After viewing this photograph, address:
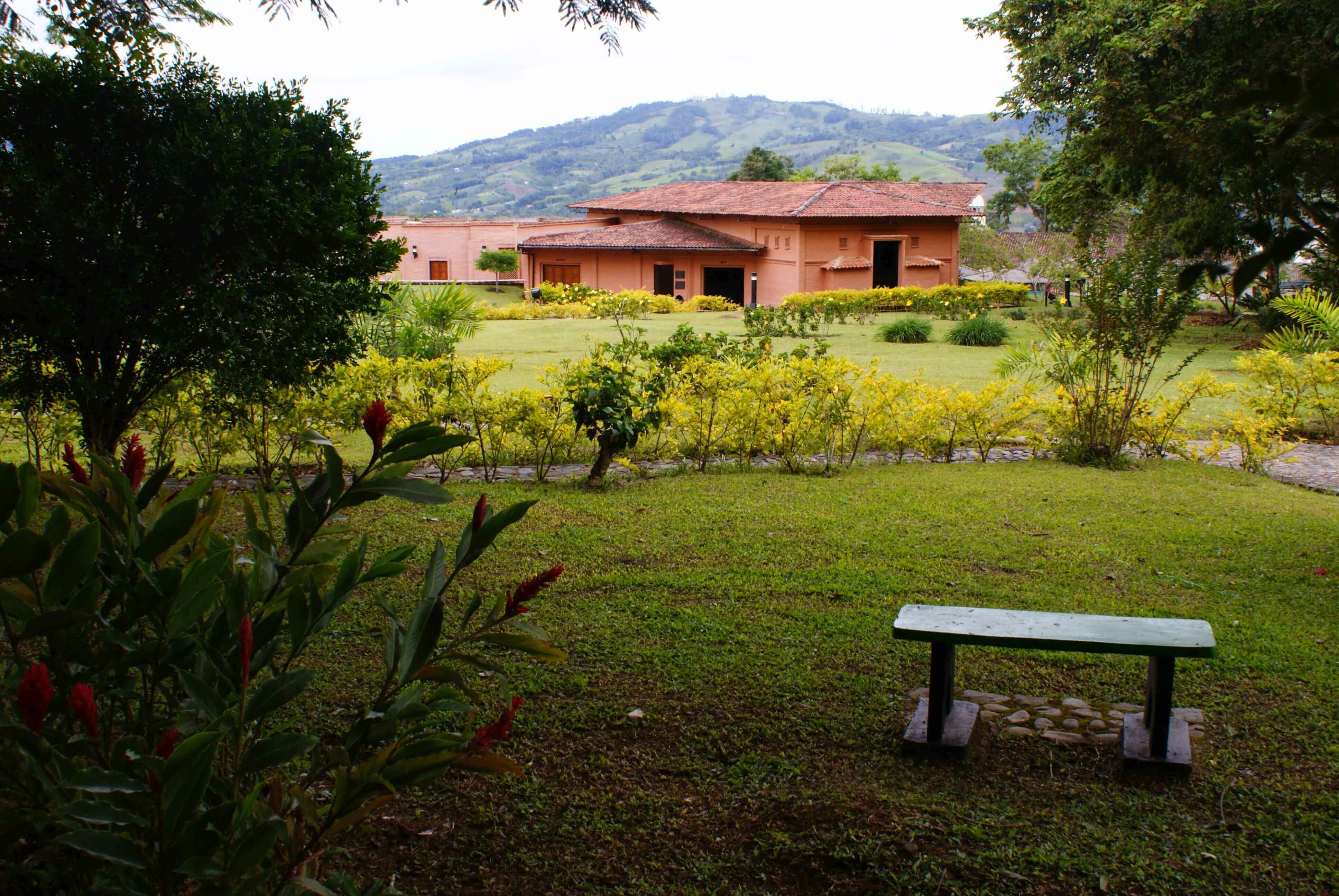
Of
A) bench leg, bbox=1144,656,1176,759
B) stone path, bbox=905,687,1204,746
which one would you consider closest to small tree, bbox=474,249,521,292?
stone path, bbox=905,687,1204,746

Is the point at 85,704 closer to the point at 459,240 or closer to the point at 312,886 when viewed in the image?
the point at 312,886

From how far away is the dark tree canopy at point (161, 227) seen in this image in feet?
15.1

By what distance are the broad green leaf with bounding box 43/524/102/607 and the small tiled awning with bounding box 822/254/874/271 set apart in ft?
106

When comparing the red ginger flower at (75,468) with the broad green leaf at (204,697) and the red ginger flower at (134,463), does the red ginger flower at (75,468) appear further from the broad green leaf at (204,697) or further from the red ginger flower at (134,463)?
the broad green leaf at (204,697)

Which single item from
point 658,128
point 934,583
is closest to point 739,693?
point 934,583

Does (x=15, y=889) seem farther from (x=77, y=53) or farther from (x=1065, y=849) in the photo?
(x=77, y=53)

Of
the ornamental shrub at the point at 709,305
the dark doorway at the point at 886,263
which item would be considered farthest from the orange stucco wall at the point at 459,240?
the ornamental shrub at the point at 709,305

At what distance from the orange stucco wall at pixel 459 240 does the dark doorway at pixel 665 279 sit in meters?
11.6

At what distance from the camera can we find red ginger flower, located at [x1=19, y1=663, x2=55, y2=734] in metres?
0.96

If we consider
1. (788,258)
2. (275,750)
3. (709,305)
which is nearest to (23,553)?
(275,750)

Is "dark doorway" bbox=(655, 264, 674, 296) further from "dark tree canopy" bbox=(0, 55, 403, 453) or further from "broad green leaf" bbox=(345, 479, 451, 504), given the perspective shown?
"broad green leaf" bbox=(345, 479, 451, 504)

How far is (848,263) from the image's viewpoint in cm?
3247

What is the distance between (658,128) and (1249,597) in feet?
664

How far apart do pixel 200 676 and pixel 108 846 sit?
301 millimetres
